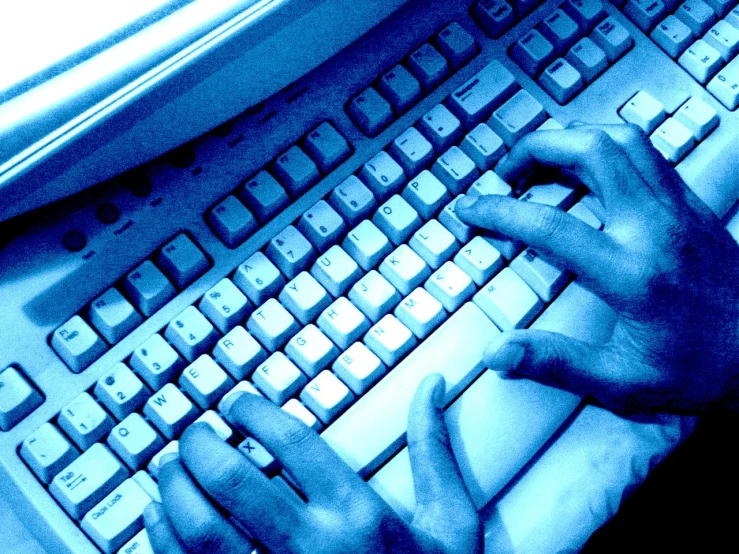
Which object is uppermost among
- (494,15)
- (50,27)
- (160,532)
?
(50,27)

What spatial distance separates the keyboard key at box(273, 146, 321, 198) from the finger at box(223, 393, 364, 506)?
165 mm

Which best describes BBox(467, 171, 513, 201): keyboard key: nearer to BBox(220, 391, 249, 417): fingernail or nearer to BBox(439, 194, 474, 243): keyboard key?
BBox(439, 194, 474, 243): keyboard key

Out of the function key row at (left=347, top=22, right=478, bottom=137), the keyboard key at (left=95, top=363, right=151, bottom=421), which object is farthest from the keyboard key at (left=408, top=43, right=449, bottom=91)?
the keyboard key at (left=95, top=363, right=151, bottom=421)

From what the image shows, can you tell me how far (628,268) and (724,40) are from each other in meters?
0.23

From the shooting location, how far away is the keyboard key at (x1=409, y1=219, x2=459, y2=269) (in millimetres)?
512

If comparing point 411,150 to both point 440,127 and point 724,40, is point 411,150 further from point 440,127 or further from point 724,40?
point 724,40

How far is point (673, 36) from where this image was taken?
1.87 feet

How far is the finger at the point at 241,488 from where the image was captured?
44 centimetres

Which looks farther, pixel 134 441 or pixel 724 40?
pixel 724 40

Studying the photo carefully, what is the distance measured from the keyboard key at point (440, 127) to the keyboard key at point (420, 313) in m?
0.12

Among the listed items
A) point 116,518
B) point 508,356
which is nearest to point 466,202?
point 508,356

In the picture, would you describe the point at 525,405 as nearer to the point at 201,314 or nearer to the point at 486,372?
the point at 486,372

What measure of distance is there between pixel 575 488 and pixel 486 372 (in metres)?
0.10

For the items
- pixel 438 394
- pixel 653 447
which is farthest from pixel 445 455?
pixel 653 447
